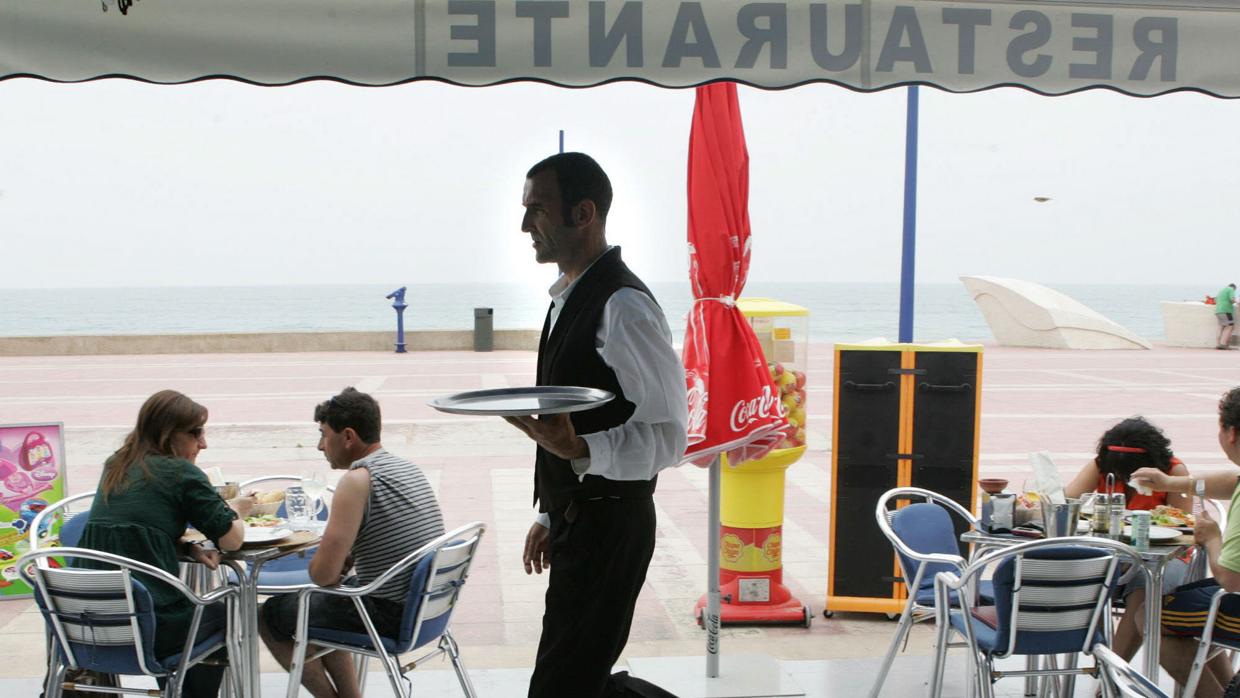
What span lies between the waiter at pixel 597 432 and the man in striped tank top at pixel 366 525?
3.94ft

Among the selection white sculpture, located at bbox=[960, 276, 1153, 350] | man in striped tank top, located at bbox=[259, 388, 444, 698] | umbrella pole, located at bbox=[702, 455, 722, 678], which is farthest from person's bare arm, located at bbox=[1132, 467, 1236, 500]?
white sculpture, located at bbox=[960, 276, 1153, 350]

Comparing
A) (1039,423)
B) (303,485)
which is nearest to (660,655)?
(303,485)

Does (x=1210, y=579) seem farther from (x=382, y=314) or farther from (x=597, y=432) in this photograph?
(x=382, y=314)

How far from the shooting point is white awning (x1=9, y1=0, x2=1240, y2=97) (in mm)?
2762

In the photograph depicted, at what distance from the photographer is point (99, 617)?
10.4 ft

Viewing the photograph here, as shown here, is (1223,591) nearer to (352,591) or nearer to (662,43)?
(662,43)

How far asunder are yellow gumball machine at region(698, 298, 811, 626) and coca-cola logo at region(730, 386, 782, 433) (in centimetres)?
76

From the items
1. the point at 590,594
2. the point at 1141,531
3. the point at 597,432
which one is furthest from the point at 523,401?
the point at 1141,531

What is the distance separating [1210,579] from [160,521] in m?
3.57

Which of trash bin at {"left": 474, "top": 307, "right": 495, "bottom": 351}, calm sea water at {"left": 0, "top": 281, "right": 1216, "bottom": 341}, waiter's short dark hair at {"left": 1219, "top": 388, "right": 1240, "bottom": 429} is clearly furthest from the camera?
calm sea water at {"left": 0, "top": 281, "right": 1216, "bottom": 341}

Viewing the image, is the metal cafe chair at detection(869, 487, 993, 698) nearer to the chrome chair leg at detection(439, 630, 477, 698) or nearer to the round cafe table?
the chrome chair leg at detection(439, 630, 477, 698)

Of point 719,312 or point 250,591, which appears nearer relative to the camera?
point 250,591

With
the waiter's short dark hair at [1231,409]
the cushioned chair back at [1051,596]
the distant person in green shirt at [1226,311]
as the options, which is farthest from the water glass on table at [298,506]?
the distant person in green shirt at [1226,311]

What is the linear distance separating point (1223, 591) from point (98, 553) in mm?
3482
